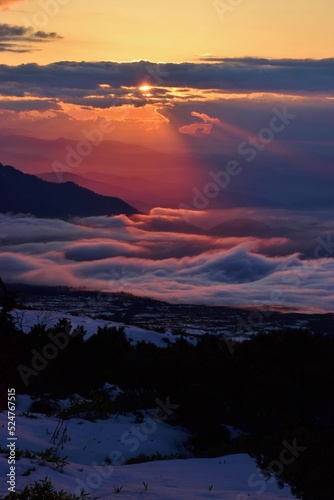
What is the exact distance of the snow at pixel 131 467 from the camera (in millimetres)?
11336

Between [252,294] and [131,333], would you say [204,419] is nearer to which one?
[131,333]

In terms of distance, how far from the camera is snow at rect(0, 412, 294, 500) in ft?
37.2

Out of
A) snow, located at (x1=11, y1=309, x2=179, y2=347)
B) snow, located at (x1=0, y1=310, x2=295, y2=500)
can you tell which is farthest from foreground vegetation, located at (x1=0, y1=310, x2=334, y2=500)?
snow, located at (x1=11, y1=309, x2=179, y2=347)

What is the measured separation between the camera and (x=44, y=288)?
144 metres

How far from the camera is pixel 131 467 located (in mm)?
13766

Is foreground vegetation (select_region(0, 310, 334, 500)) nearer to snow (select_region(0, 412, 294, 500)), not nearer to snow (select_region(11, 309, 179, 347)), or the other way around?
snow (select_region(0, 412, 294, 500))

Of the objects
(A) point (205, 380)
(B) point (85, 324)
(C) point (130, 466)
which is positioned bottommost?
(C) point (130, 466)

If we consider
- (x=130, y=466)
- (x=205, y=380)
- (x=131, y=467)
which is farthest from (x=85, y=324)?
(x=131, y=467)

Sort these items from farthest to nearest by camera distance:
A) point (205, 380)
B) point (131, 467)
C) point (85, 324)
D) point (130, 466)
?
point (85, 324)
point (205, 380)
point (130, 466)
point (131, 467)

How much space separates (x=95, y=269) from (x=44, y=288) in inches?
1594

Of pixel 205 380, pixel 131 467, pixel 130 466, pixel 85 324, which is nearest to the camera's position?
pixel 131 467

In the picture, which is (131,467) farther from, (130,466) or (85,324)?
(85,324)

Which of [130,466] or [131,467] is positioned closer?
[131,467]

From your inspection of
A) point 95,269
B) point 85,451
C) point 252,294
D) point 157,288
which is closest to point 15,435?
point 85,451
